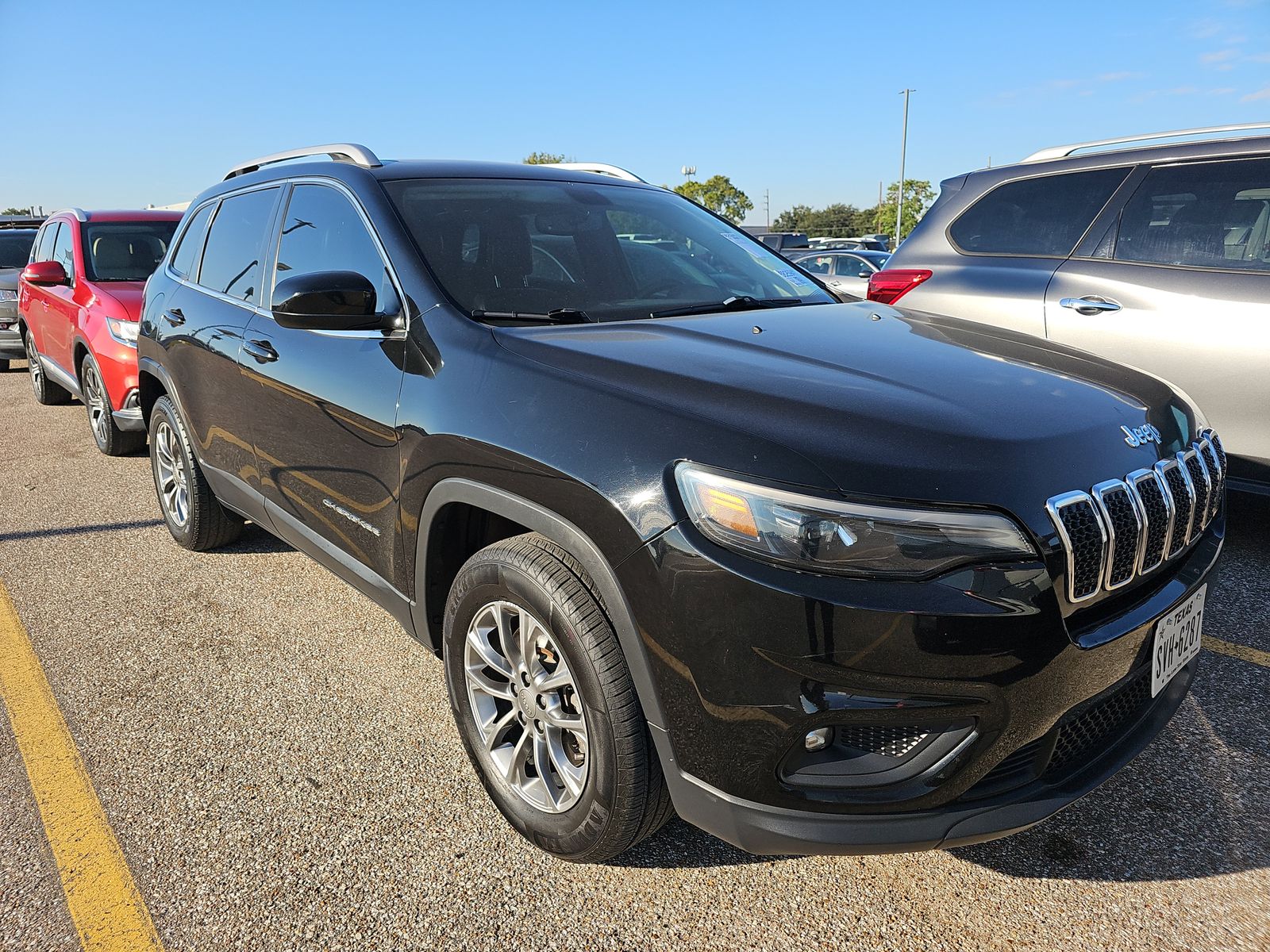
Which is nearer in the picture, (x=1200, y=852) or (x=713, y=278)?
(x=1200, y=852)

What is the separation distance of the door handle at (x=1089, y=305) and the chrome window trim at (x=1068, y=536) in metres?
2.67

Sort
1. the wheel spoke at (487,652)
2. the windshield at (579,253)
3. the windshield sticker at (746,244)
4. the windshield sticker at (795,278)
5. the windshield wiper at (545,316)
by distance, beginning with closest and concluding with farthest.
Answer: the wheel spoke at (487,652) < the windshield wiper at (545,316) < the windshield at (579,253) < the windshield sticker at (795,278) < the windshield sticker at (746,244)

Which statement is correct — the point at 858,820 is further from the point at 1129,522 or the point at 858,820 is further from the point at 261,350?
the point at 261,350

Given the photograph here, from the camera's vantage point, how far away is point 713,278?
3.12 m

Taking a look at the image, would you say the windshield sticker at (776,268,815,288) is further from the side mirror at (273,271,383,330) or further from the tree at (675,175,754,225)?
the tree at (675,175,754,225)

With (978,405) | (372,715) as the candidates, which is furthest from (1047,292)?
(372,715)

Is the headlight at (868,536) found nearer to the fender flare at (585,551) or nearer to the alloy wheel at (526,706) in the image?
the fender flare at (585,551)

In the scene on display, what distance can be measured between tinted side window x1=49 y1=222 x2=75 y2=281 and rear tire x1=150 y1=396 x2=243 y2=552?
298 cm

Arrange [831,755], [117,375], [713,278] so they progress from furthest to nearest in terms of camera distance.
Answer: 1. [117,375]
2. [713,278]
3. [831,755]

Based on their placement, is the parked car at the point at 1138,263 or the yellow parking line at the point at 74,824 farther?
→ the parked car at the point at 1138,263

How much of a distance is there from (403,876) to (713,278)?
2.06 meters

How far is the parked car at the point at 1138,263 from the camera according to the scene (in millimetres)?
3693

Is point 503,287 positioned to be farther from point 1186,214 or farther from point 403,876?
point 1186,214

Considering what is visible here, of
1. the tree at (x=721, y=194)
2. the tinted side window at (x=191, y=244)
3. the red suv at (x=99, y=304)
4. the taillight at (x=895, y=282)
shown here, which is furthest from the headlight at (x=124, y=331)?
the tree at (x=721, y=194)
